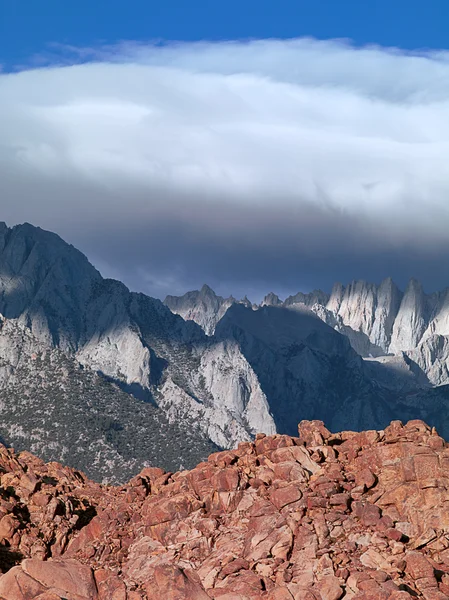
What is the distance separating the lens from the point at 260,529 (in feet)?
227

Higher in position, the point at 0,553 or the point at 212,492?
the point at 212,492

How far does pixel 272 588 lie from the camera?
208 ft

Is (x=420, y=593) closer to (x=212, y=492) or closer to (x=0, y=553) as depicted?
(x=212, y=492)

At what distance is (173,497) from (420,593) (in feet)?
75.5

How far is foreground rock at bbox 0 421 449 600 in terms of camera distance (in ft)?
210

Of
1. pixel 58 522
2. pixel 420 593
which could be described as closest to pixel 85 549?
pixel 58 522

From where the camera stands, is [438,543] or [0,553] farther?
[0,553]

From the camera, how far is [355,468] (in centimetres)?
7675

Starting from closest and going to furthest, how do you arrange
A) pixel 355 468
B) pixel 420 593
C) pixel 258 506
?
pixel 420 593
pixel 258 506
pixel 355 468

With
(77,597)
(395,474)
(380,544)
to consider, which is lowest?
(77,597)

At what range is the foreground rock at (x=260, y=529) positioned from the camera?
63875 mm

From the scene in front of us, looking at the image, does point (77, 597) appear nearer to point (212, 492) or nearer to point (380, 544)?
point (212, 492)

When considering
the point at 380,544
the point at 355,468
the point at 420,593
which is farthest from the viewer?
the point at 355,468

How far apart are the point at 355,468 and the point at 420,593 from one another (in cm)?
1586
